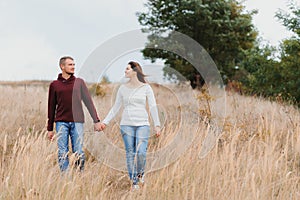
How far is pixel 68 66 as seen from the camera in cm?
440

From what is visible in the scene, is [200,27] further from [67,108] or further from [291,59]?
[67,108]

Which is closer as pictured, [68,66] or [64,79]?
[68,66]

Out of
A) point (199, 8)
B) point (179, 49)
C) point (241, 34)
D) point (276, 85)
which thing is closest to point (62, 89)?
point (276, 85)

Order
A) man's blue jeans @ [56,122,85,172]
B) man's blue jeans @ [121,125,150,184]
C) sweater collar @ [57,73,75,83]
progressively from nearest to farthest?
man's blue jeans @ [121,125,150,184]
man's blue jeans @ [56,122,85,172]
sweater collar @ [57,73,75,83]

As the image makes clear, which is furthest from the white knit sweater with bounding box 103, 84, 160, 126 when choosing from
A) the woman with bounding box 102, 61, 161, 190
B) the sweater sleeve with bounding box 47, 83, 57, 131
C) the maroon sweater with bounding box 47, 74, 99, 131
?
the sweater sleeve with bounding box 47, 83, 57, 131

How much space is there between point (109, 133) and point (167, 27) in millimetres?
11643

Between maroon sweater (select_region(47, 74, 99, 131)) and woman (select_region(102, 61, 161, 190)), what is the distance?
1.23ft

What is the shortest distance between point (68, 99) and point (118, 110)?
602mm

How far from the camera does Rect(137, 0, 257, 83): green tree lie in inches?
631

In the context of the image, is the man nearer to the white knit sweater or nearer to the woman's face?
the white knit sweater

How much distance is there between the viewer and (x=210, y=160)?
399 cm

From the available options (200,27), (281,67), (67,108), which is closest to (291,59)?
(281,67)

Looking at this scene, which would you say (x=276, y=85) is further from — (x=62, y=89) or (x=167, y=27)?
(x=62, y=89)

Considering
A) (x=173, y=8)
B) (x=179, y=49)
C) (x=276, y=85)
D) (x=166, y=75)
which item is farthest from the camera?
(x=173, y=8)
